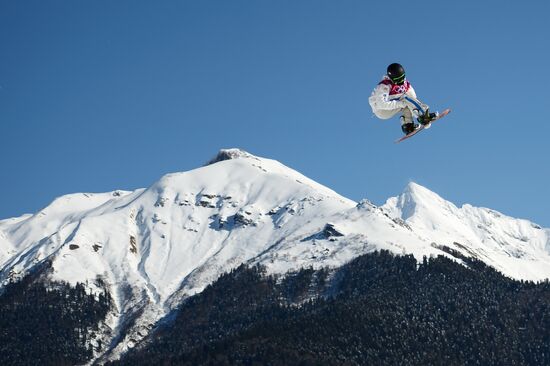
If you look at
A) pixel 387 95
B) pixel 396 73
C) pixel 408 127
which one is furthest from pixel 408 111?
pixel 396 73

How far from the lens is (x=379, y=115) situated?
76.8 m

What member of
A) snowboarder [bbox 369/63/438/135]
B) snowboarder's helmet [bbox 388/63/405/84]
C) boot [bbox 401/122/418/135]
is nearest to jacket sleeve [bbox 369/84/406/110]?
snowboarder [bbox 369/63/438/135]

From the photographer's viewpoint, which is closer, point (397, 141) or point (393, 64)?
point (393, 64)

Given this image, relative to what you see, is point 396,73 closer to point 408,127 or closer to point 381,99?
point 381,99

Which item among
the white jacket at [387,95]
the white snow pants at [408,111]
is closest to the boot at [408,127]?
the white snow pants at [408,111]

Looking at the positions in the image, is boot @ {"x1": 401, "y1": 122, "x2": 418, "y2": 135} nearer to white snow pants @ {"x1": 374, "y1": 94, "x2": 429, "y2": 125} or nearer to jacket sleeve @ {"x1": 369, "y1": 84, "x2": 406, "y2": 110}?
white snow pants @ {"x1": 374, "y1": 94, "x2": 429, "y2": 125}

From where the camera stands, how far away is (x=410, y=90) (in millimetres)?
76312

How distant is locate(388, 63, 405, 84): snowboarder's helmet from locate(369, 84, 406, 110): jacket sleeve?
1.25 metres

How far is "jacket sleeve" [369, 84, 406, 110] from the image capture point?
7581 centimetres

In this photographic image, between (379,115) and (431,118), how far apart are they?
13.5 ft

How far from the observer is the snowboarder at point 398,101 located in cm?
7481

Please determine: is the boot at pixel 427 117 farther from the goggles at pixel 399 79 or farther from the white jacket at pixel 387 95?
the goggles at pixel 399 79

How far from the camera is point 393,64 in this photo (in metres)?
74.3

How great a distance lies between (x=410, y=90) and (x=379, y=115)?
3.08 metres
